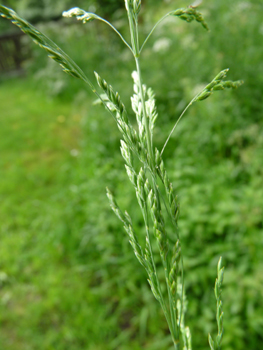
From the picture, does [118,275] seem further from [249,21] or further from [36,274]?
[249,21]

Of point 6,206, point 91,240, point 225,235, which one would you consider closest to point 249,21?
point 225,235

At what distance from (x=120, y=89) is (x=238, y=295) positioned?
3.22 m

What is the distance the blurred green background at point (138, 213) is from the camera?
7.83 feet

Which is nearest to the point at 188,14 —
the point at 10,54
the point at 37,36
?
the point at 37,36

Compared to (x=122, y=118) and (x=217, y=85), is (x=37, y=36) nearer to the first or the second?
(x=122, y=118)

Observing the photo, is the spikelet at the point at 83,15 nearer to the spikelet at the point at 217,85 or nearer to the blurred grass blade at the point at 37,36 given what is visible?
the blurred grass blade at the point at 37,36

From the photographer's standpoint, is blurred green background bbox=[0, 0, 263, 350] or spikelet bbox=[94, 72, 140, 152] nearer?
spikelet bbox=[94, 72, 140, 152]

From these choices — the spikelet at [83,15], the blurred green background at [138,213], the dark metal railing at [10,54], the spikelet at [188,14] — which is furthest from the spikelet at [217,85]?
the dark metal railing at [10,54]

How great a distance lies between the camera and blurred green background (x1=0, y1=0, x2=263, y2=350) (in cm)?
239

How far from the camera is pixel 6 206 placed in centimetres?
412

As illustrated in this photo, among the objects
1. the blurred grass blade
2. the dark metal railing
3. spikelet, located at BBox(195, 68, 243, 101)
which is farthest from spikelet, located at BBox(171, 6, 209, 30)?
the dark metal railing

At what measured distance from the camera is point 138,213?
2.91 metres

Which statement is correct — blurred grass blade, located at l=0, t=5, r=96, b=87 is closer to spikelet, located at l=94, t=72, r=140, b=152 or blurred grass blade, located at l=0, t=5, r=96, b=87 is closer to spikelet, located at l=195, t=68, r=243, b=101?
spikelet, located at l=94, t=72, r=140, b=152

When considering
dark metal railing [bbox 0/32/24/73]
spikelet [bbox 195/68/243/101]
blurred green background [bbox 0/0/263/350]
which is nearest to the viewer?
spikelet [bbox 195/68/243/101]
